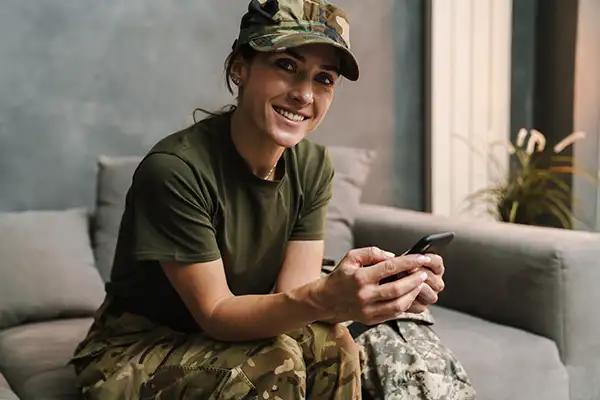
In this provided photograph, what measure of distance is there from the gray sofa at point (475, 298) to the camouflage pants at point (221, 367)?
0.70 ft

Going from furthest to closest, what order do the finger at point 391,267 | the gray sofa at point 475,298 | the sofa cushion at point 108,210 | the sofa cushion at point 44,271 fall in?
1. the sofa cushion at point 108,210
2. the sofa cushion at point 44,271
3. the gray sofa at point 475,298
4. the finger at point 391,267

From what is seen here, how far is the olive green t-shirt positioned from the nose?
0.46 feet

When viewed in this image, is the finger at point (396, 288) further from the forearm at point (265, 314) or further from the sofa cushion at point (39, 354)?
the sofa cushion at point (39, 354)

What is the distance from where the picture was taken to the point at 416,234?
178 cm

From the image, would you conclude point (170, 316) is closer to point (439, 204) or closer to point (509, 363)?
point (509, 363)

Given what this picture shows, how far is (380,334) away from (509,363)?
0.35 metres

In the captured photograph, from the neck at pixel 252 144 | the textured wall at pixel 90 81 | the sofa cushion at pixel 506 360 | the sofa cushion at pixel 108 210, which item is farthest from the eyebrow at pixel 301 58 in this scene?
the textured wall at pixel 90 81

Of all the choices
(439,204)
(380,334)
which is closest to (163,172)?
(380,334)

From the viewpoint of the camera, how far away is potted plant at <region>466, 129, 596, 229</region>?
226 centimetres

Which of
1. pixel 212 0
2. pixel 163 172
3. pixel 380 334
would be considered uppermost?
pixel 212 0

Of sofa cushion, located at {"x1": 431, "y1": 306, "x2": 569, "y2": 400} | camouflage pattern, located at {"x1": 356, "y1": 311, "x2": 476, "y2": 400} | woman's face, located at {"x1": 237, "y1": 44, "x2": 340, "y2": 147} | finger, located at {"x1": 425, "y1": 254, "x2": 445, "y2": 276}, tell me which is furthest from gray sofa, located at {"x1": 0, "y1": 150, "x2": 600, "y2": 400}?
woman's face, located at {"x1": 237, "y1": 44, "x2": 340, "y2": 147}

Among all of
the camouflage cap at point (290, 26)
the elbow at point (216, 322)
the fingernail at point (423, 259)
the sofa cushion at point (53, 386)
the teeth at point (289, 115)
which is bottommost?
the sofa cushion at point (53, 386)

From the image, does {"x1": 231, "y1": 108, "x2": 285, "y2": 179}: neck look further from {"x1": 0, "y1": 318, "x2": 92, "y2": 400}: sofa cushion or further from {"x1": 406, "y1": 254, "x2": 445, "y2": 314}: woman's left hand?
{"x1": 0, "y1": 318, "x2": 92, "y2": 400}: sofa cushion

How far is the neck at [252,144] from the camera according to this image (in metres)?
1.17
